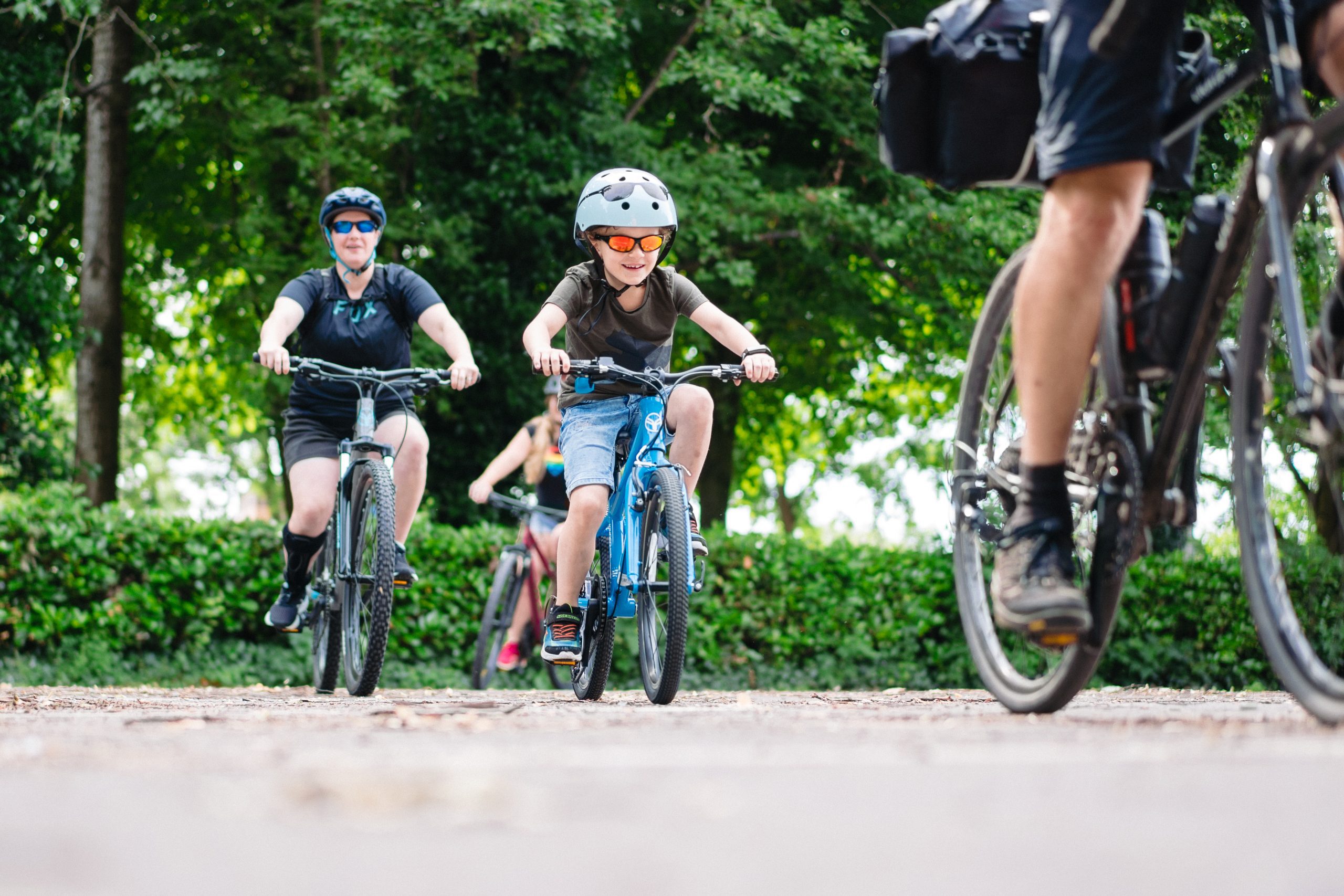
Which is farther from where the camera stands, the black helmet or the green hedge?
the green hedge

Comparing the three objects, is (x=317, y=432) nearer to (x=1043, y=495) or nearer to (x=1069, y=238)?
(x=1043, y=495)

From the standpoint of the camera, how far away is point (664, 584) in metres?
5.83

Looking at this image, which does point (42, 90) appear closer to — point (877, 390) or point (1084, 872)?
point (877, 390)

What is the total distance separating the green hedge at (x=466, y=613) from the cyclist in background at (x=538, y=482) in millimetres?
978

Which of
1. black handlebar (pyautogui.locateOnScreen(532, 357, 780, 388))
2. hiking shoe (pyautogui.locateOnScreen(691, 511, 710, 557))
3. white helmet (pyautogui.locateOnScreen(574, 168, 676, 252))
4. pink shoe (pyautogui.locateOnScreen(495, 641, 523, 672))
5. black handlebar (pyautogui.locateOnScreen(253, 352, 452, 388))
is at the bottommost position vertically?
pink shoe (pyautogui.locateOnScreen(495, 641, 523, 672))

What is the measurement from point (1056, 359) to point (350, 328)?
4.52 metres

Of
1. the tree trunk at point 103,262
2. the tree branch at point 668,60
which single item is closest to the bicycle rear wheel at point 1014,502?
the tree branch at point 668,60

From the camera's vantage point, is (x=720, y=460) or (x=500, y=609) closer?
(x=500, y=609)

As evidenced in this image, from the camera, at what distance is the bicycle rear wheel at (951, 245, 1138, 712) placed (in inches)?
134

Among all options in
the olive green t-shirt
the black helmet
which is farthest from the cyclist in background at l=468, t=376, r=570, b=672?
the olive green t-shirt

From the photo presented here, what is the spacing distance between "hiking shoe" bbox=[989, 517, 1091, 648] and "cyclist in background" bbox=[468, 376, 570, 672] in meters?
7.72

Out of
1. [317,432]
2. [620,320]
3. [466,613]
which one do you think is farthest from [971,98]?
[466,613]

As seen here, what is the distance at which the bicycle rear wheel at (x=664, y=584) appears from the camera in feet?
18.2

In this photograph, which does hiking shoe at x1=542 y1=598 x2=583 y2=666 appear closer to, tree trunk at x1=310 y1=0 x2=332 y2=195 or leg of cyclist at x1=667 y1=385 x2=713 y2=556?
leg of cyclist at x1=667 y1=385 x2=713 y2=556
